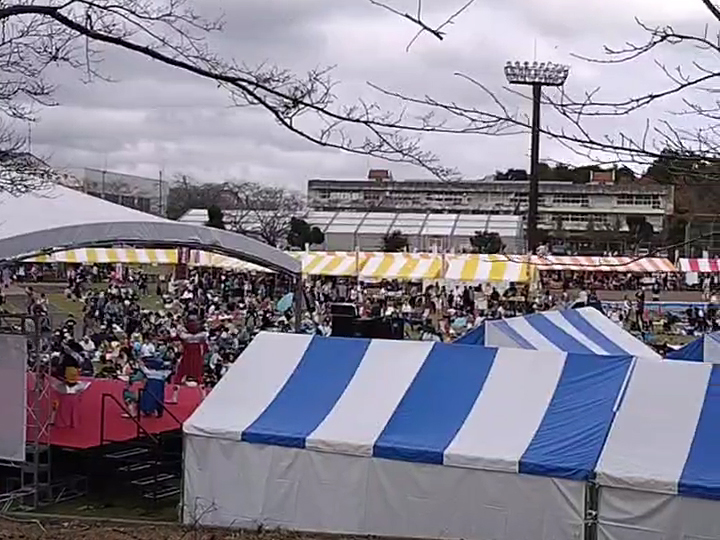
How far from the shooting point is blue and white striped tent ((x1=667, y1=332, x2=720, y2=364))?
424 inches

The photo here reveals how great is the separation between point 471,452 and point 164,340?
38.7 feet

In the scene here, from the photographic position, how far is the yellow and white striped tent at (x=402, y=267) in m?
27.2

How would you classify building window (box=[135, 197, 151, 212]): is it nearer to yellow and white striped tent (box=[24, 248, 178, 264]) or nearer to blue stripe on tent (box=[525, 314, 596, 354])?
yellow and white striped tent (box=[24, 248, 178, 264])

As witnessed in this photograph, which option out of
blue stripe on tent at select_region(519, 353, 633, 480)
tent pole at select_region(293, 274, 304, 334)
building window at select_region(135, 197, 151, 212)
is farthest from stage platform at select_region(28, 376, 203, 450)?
building window at select_region(135, 197, 151, 212)

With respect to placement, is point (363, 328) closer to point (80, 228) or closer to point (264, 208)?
point (80, 228)

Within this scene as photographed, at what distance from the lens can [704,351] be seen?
35.8ft

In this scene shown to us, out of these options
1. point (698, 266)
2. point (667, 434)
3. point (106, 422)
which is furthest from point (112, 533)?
point (698, 266)

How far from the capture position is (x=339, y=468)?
742 cm

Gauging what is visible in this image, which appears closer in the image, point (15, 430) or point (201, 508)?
point (201, 508)

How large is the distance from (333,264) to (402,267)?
2273mm

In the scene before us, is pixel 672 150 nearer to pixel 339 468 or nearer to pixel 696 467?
pixel 696 467

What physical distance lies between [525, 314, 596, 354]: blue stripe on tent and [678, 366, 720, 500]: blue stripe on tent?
396 cm

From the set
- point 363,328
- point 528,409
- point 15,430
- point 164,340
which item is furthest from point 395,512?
point 164,340

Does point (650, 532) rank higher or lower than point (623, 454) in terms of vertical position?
lower
